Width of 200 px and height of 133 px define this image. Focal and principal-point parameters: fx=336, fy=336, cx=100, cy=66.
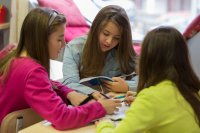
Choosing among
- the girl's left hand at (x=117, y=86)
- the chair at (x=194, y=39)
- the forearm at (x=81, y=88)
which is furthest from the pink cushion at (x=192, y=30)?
the forearm at (x=81, y=88)

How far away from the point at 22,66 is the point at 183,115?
1.93 ft

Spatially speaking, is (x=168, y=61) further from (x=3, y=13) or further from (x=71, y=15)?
(x=71, y=15)

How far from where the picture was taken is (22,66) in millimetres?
1211

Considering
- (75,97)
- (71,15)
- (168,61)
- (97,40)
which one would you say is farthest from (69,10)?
(168,61)

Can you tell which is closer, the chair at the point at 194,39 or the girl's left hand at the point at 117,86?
the girl's left hand at the point at 117,86

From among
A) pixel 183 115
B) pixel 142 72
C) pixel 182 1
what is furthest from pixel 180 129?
pixel 182 1

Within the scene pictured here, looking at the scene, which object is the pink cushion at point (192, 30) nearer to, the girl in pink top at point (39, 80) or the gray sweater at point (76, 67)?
the gray sweater at point (76, 67)

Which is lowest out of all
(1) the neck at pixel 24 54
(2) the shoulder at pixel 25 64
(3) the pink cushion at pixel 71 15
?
(3) the pink cushion at pixel 71 15

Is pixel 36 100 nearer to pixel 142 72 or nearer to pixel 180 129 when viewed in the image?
pixel 142 72

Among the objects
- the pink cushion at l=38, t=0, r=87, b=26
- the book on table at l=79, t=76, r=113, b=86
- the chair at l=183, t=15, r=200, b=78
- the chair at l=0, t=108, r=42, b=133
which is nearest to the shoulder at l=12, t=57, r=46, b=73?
the chair at l=0, t=108, r=42, b=133

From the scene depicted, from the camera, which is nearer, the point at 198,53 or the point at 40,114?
the point at 40,114

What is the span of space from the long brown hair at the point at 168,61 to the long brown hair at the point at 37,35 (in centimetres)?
41

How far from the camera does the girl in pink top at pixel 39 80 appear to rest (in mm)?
1142

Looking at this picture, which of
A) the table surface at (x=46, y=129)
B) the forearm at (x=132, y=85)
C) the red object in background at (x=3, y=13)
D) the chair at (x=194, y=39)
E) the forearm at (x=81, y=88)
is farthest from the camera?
the red object in background at (x=3, y=13)
